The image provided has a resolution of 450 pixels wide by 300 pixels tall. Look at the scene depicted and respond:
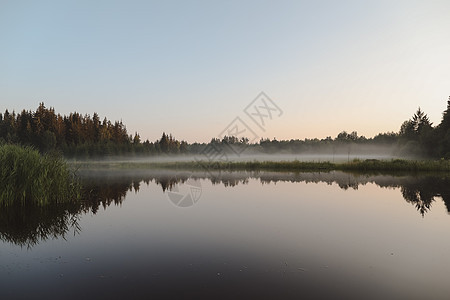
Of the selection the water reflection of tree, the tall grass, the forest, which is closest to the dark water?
the water reflection of tree

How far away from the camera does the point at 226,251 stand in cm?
788

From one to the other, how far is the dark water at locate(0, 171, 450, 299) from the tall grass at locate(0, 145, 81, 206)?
33.8 inches

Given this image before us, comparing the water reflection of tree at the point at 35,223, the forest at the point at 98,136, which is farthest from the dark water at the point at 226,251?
the forest at the point at 98,136

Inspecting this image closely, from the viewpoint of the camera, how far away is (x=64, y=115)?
303ft

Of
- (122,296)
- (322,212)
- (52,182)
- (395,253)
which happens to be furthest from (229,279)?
(52,182)

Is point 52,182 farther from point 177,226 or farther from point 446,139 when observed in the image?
point 446,139

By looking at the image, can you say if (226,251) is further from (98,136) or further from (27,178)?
(98,136)

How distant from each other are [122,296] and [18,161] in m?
11.1

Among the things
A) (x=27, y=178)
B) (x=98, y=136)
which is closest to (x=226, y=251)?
(x=27, y=178)

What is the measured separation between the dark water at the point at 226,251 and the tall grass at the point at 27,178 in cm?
86

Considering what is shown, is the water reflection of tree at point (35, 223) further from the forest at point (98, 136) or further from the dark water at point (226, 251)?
the forest at point (98, 136)

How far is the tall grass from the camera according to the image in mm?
12656

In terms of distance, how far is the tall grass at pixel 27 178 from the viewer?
41.5 feet

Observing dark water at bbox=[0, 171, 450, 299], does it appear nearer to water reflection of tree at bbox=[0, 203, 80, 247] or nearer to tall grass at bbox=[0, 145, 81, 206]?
water reflection of tree at bbox=[0, 203, 80, 247]
